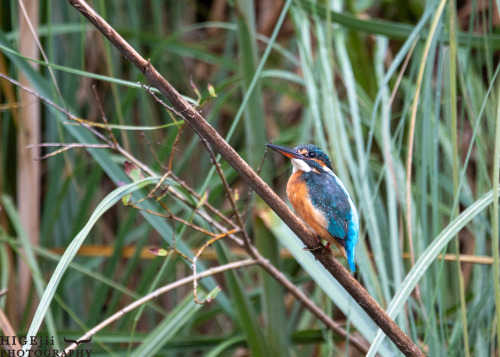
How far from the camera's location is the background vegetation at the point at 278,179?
1.33 metres

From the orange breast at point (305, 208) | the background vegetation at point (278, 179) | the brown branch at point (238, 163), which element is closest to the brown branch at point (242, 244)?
the background vegetation at point (278, 179)

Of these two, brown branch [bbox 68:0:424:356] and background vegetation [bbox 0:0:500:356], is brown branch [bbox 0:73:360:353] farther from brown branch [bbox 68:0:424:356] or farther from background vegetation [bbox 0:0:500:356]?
brown branch [bbox 68:0:424:356]

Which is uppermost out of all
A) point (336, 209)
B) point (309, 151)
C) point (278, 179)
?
point (309, 151)

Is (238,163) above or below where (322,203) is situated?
above

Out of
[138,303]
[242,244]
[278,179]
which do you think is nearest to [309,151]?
[242,244]

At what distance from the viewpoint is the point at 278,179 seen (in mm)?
2883

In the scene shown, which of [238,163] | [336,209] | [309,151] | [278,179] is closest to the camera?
[238,163]

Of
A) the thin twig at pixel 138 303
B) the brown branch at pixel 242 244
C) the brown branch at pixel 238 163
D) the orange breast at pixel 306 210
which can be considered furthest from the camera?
the brown branch at pixel 242 244

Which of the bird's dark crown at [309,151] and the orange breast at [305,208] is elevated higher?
the bird's dark crown at [309,151]

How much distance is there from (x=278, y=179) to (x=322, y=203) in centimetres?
162

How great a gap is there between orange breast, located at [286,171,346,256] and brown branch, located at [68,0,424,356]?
0.51ft

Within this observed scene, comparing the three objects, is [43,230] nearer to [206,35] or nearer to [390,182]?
[390,182]

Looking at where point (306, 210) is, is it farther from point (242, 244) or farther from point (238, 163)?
point (238, 163)

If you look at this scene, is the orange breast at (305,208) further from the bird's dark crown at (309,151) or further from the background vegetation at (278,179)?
the background vegetation at (278,179)
